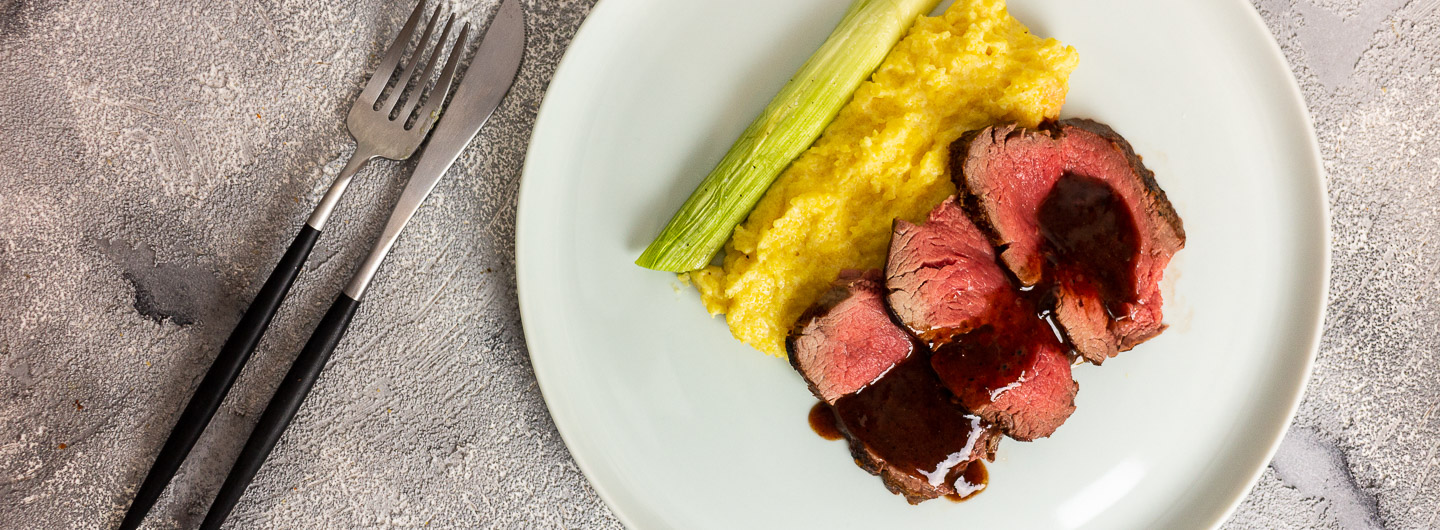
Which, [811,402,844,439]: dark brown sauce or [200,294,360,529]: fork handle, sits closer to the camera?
[200,294,360,529]: fork handle

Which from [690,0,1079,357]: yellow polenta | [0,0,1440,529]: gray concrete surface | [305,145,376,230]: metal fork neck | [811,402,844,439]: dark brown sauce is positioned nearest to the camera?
[690,0,1079,357]: yellow polenta

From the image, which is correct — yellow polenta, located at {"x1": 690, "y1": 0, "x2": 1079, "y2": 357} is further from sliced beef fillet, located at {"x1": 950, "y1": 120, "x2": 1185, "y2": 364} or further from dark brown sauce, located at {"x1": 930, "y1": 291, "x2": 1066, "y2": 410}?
dark brown sauce, located at {"x1": 930, "y1": 291, "x2": 1066, "y2": 410}

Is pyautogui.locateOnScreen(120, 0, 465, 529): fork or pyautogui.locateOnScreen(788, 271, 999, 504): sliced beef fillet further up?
pyautogui.locateOnScreen(788, 271, 999, 504): sliced beef fillet

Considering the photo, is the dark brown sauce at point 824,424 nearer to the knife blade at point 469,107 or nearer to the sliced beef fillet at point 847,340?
the sliced beef fillet at point 847,340

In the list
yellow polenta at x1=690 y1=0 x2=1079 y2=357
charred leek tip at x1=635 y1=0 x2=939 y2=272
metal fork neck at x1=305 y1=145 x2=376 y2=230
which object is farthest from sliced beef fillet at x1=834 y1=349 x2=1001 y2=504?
metal fork neck at x1=305 y1=145 x2=376 y2=230

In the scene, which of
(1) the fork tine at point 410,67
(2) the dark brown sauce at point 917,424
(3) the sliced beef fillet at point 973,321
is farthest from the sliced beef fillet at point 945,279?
(1) the fork tine at point 410,67

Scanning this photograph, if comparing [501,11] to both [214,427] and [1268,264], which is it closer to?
[214,427]

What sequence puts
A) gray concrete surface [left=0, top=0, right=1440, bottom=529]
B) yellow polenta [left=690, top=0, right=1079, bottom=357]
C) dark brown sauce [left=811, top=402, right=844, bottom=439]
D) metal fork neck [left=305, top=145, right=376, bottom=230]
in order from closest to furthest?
yellow polenta [left=690, top=0, right=1079, bottom=357] < metal fork neck [left=305, top=145, right=376, bottom=230] < gray concrete surface [left=0, top=0, right=1440, bottom=529] < dark brown sauce [left=811, top=402, right=844, bottom=439]
